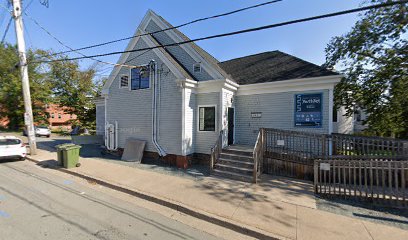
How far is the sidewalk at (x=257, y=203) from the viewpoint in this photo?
153 inches

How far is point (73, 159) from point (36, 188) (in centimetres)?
254

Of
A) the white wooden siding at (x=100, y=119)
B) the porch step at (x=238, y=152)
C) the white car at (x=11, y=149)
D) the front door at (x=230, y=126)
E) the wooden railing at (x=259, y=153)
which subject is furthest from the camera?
the white wooden siding at (x=100, y=119)

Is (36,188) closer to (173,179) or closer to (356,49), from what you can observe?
(173,179)

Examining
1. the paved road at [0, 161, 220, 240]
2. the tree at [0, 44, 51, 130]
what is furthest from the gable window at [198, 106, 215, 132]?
the tree at [0, 44, 51, 130]

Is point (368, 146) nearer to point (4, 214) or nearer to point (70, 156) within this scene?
point (4, 214)

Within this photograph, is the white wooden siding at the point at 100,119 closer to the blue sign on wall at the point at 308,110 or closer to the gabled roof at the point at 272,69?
the gabled roof at the point at 272,69

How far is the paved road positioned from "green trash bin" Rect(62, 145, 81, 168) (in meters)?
2.00

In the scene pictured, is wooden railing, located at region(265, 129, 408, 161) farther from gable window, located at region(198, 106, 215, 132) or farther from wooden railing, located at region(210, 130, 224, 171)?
gable window, located at region(198, 106, 215, 132)

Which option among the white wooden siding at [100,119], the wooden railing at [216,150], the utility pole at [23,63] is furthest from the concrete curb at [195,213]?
the white wooden siding at [100,119]

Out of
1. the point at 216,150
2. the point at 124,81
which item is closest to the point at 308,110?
the point at 216,150

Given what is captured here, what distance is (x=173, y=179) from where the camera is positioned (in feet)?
22.8

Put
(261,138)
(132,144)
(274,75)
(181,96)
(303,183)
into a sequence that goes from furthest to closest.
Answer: (132,144)
(274,75)
(181,96)
(261,138)
(303,183)

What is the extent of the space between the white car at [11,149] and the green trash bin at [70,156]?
3503 mm

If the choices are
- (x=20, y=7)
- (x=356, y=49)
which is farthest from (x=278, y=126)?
(x=20, y=7)
